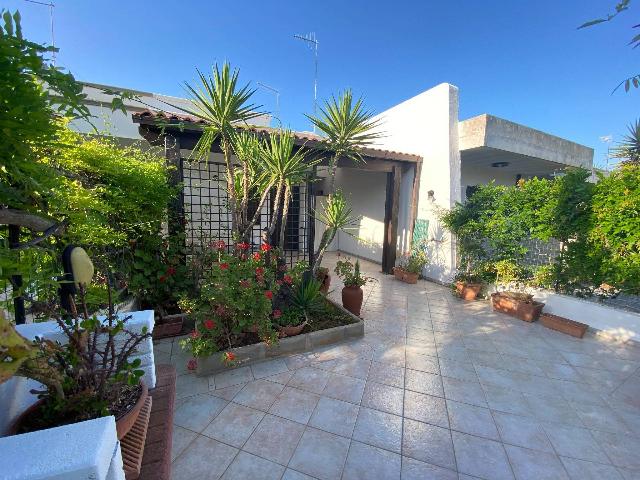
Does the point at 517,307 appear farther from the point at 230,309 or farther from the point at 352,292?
the point at 230,309

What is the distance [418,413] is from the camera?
8.00 ft

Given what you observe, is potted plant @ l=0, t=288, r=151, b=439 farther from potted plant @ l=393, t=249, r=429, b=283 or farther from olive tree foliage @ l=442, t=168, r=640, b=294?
potted plant @ l=393, t=249, r=429, b=283

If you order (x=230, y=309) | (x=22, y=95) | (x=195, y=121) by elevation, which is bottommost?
(x=230, y=309)

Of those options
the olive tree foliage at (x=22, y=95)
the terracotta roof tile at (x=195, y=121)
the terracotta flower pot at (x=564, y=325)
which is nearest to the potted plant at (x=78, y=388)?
the olive tree foliage at (x=22, y=95)

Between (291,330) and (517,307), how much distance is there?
4.02 metres

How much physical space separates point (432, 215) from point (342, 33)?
526cm

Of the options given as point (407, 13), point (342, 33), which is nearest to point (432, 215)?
point (407, 13)

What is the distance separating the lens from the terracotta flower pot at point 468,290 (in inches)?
221

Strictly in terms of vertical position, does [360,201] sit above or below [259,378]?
above

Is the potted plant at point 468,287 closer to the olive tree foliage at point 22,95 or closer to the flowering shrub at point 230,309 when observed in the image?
the flowering shrub at point 230,309

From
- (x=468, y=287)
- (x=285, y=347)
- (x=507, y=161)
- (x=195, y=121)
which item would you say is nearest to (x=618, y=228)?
(x=468, y=287)

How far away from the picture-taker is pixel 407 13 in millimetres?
6070

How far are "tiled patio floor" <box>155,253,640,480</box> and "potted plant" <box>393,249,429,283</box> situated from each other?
283cm

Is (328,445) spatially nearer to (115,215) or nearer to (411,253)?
(115,215)
